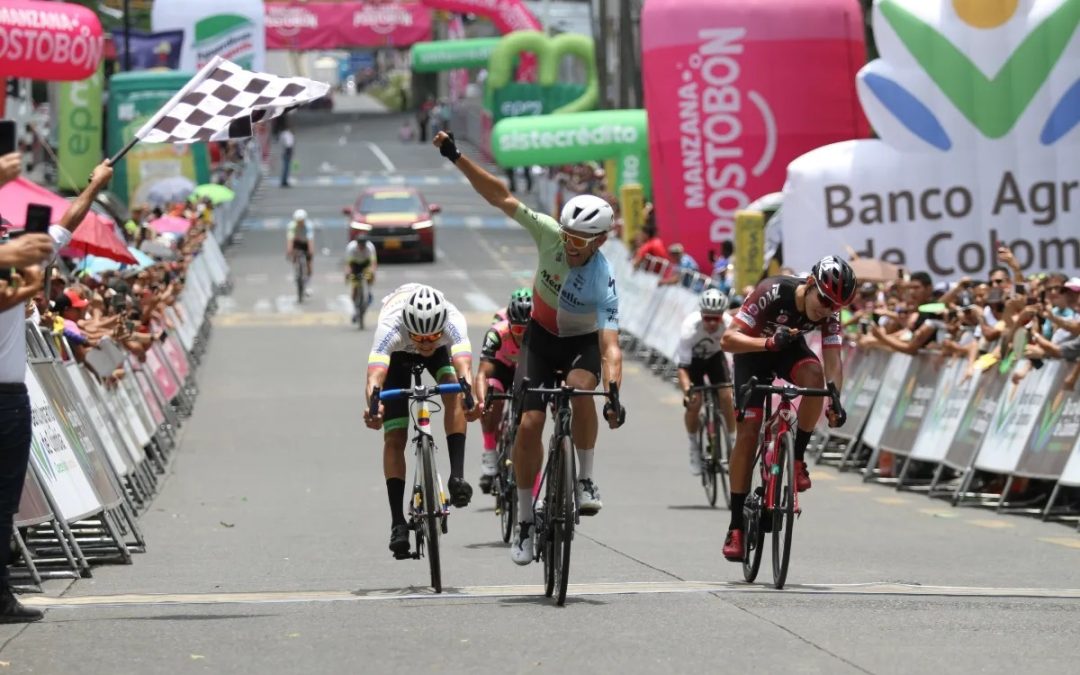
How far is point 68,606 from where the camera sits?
31.2 ft

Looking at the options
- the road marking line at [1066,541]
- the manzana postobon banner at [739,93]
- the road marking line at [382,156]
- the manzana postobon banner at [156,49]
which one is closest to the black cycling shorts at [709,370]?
the road marking line at [1066,541]

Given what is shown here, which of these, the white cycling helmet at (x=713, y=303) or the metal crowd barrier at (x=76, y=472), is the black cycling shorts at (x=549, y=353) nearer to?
the metal crowd barrier at (x=76, y=472)

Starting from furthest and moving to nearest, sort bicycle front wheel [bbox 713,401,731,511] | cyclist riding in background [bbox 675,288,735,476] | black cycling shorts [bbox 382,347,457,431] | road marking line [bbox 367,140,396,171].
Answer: road marking line [bbox 367,140,396,171], cyclist riding in background [bbox 675,288,735,476], bicycle front wheel [bbox 713,401,731,511], black cycling shorts [bbox 382,347,457,431]

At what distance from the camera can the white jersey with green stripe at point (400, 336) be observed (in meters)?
10.5

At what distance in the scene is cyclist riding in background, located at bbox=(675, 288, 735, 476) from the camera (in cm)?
1672

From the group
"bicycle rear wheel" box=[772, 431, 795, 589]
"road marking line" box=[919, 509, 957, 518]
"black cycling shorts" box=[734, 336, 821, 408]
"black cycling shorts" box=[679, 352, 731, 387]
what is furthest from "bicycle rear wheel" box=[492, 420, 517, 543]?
"road marking line" box=[919, 509, 957, 518]

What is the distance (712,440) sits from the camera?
54.2ft

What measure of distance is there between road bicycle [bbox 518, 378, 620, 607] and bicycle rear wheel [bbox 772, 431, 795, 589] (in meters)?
0.93

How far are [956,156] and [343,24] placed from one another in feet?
218

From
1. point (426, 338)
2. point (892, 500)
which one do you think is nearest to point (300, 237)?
point (892, 500)

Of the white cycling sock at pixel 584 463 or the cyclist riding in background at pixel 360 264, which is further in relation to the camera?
the cyclist riding in background at pixel 360 264

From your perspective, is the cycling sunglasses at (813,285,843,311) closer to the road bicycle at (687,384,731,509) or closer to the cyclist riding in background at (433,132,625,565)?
the cyclist riding in background at (433,132,625,565)

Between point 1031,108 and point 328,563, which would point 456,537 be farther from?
point 1031,108

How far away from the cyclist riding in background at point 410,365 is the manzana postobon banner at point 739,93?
20439mm
